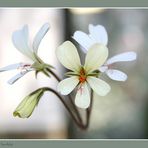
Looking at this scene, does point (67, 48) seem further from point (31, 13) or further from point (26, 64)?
point (31, 13)

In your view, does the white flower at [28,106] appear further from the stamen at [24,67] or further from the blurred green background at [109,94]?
the blurred green background at [109,94]

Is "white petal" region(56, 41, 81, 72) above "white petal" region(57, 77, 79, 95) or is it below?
above

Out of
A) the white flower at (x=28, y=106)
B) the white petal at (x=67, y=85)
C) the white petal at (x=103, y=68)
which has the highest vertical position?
the white petal at (x=103, y=68)

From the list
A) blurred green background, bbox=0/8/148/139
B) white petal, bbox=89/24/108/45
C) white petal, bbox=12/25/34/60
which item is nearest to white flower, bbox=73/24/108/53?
white petal, bbox=89/24/108/45

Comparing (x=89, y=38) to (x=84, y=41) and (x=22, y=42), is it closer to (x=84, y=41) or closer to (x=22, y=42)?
(x=84, y=41)

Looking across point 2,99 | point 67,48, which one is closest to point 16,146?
point 2,99

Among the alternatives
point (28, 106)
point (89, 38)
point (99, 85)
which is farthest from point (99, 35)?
point (28, 106)

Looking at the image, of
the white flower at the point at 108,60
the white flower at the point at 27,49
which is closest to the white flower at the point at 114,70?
the white flower at the point at 108,60

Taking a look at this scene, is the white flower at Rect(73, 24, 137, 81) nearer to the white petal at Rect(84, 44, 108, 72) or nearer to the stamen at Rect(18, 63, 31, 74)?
the white petal at Rect(84, 44, 108, 72)
